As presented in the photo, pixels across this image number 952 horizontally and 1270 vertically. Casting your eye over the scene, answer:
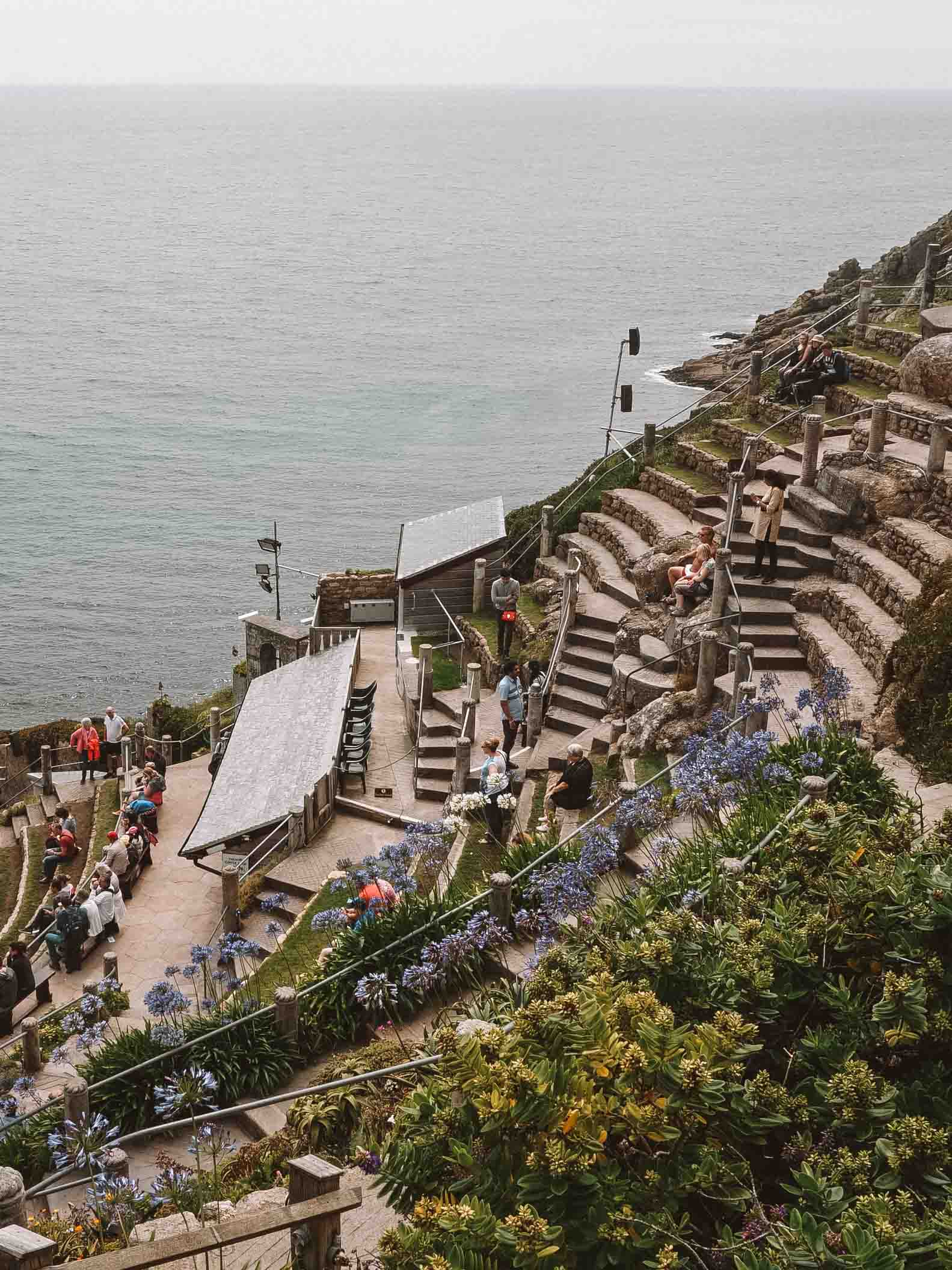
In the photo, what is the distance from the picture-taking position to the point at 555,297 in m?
95.2

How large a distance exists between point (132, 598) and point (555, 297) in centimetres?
5886

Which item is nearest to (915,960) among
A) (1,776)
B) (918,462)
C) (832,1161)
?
(832,1161)

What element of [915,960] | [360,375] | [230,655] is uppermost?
[915,960]

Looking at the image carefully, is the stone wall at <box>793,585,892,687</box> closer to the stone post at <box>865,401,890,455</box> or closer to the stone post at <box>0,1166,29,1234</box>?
the stone post at <box>865,401,890,455</box>

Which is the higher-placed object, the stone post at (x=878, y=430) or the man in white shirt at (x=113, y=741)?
the stone post at (x=878, y=430)

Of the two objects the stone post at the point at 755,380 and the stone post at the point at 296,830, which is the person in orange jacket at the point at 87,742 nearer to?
the stone post at the point at 296,830

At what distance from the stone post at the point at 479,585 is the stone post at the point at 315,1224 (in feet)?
60.0

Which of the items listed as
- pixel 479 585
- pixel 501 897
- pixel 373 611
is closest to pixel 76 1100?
pixel 501 897

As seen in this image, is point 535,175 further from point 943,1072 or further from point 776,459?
point 943,1072

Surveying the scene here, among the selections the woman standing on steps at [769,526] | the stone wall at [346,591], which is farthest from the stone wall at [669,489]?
the stone wall at [346,591]

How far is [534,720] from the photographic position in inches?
692

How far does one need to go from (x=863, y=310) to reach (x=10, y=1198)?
23.5 m

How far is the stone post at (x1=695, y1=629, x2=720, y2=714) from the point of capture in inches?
581

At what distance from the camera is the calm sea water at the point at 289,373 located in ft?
148
